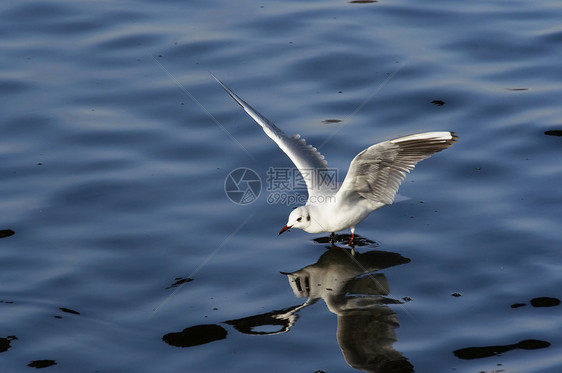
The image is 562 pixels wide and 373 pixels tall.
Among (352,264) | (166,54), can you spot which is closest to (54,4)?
(166,54)

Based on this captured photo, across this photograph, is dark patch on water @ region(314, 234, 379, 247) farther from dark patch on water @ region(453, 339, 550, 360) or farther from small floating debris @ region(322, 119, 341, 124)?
small floating debris @ region(322, 119, 341, 124)

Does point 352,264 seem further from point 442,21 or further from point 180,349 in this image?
point 442,21

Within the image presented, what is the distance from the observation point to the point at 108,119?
11.0m

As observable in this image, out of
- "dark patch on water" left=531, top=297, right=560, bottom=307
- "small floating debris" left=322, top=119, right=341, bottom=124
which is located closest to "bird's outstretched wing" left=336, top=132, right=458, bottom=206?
"dark patch on water" left=531, top=297, right=560, bottom=307

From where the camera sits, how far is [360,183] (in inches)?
332

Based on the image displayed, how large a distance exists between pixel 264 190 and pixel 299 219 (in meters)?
1.23

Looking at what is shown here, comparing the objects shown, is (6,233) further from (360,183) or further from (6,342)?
(360,183)

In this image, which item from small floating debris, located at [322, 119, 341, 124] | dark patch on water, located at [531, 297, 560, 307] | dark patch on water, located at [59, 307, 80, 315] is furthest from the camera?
small floating debris, located at [322, 119, 341, 124]

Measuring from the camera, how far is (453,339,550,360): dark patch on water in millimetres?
6957

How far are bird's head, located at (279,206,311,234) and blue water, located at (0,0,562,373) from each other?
0.28m

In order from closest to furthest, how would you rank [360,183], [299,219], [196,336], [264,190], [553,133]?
[196,336]
[360,183]
[299,219]
[264,190]
[553,133]

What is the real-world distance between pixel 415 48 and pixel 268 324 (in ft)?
21.4
